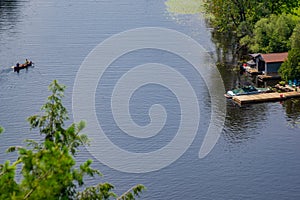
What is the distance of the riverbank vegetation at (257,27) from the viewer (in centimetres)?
7731

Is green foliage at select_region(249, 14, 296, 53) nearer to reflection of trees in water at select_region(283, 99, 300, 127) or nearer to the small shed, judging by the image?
the small shed

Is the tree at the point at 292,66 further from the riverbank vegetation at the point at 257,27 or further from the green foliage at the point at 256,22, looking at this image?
the green foliage at the point at 256,22

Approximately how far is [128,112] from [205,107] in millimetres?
7844

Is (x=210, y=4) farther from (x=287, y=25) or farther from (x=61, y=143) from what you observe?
(x=61, y=143)

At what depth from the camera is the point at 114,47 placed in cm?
8562

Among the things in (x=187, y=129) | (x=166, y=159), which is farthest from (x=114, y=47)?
(x=166, y=159)

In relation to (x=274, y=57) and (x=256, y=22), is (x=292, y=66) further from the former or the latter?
(x=256, y=22)

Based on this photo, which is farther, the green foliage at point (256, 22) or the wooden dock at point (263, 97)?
the green foliage at point (256, 22)

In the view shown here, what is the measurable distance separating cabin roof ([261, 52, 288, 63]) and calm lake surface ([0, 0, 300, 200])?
5215 mm

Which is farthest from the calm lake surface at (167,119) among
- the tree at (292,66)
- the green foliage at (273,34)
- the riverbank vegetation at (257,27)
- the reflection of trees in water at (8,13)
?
the green foliage at (273,34)

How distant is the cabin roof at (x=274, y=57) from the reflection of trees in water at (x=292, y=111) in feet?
30.9

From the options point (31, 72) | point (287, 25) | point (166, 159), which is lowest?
point (166, 159)

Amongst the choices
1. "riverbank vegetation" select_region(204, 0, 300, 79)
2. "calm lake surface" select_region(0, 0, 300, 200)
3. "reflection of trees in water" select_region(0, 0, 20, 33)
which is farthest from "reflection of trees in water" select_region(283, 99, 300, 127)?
"reflection of trees in water" select_region(0, 0, 20, 33)

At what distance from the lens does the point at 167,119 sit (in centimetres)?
5666
